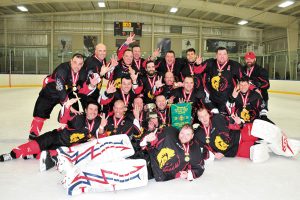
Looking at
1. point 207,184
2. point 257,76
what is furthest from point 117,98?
point 257,76

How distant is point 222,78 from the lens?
436 centimetres

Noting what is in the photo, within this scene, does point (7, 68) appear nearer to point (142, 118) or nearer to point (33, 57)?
point (33, 57)

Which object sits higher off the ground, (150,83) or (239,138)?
(150,83)

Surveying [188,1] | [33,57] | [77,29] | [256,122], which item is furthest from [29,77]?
[256,122]

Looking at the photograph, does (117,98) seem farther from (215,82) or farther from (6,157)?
(6,157)

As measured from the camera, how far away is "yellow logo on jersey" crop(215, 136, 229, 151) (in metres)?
3.42

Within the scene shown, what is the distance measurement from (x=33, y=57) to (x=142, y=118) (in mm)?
12464

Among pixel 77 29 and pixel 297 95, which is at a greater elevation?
pixel 77 29

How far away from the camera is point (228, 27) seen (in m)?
20.4

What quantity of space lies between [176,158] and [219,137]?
81 centimetres

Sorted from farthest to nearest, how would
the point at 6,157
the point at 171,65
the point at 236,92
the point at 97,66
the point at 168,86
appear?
the point at 171,65 < the point at 168,86 < the point at 97,66 < the point at 236,92 < the point at 6,157

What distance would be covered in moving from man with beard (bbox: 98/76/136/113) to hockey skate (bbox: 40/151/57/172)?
50.0 inches

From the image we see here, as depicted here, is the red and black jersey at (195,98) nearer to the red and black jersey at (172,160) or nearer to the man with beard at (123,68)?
the man with beard at (123,68)

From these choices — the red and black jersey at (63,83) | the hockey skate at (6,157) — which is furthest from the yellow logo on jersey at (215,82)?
the hockey skate at (6,157)
